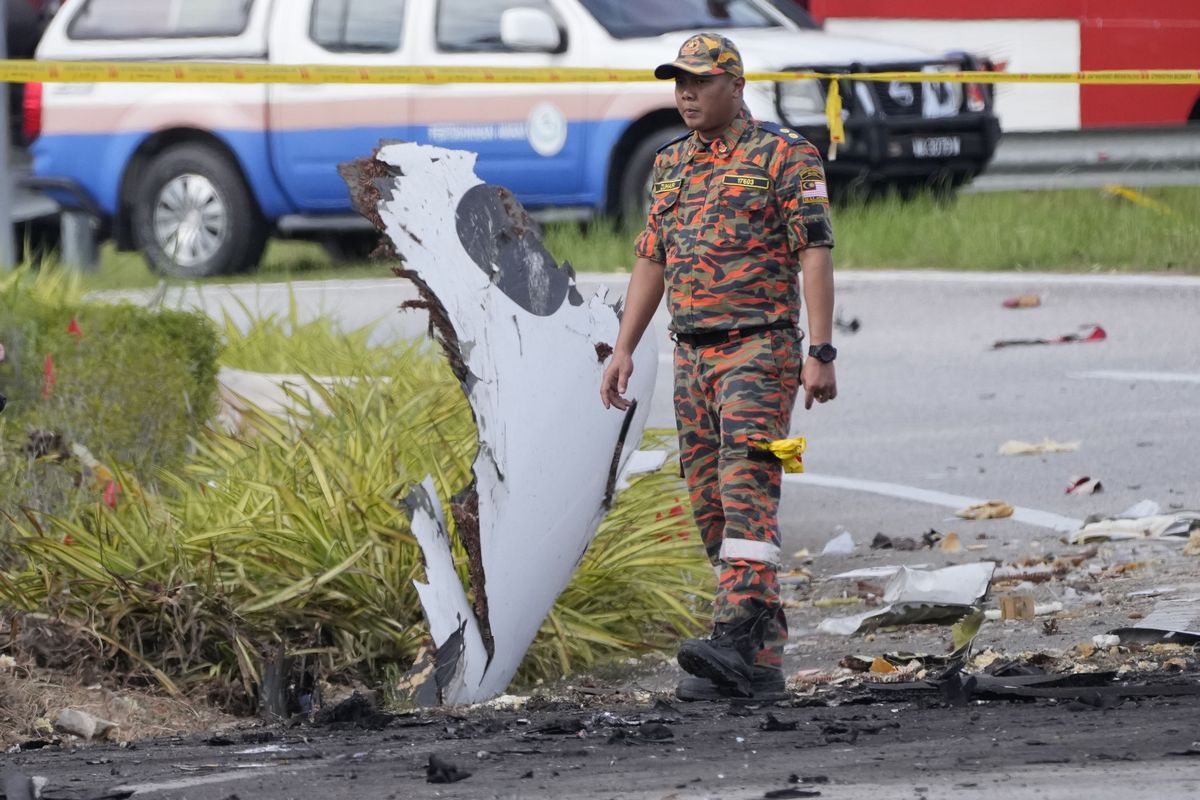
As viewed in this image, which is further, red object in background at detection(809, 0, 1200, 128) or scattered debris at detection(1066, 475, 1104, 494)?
red object in background at detection(809, 0, 1200, 128)

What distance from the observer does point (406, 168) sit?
19.3ft

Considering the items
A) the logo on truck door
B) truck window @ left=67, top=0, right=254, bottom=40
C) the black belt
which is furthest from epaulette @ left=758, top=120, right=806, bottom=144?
truck window @ left=67, top=0, right=254, bottom=40

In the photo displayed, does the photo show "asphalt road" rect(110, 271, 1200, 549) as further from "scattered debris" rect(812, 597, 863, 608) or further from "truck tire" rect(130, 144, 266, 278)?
"scattered debris" rect(812, 597, 863, 608)

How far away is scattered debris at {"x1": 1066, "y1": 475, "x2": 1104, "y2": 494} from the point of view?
867cm

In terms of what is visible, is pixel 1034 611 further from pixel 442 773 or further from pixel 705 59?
pixel 442 773

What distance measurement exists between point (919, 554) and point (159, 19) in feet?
27.0

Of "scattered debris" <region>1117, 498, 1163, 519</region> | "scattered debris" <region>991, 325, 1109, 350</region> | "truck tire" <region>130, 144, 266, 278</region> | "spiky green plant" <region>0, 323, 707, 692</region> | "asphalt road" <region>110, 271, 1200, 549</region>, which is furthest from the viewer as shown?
"truck tire" <region>130, 144, 266, 278</region>

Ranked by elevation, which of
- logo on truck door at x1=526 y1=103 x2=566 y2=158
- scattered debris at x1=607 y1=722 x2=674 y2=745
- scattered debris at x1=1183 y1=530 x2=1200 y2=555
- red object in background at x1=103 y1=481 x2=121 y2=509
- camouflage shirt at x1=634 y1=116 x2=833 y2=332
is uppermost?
camouflage shirt at x1=634 y1=116 x2=833 y2=332

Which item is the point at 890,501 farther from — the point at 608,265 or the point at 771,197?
the point at 608,265

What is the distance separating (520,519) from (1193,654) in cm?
172

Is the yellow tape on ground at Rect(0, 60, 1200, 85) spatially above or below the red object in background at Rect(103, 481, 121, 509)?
above

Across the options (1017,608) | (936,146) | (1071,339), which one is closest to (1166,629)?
(1017,608)

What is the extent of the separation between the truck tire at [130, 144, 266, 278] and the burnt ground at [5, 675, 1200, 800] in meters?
9.14

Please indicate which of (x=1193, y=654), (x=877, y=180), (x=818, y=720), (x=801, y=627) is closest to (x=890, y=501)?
(x=801, y=627)
